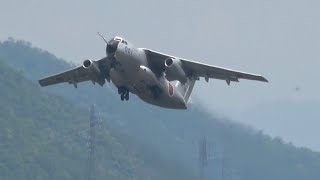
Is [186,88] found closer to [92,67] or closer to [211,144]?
[92,67]

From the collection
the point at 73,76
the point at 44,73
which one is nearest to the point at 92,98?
the point at 44,73

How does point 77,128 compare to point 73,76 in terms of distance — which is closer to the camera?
point 73,76

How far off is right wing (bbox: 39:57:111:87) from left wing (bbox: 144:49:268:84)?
6.87 ft

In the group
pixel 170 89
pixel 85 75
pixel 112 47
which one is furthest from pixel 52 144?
pixel 112 47

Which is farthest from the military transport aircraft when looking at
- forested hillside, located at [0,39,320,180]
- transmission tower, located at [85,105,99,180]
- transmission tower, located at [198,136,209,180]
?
transmission tower, located at [85,105,99,180]

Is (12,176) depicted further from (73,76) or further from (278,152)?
(73,76)

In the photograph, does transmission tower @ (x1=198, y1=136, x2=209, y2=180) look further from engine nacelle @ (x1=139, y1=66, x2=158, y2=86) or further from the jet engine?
engine nacelle @ (x1=139, y1=66, x2=158, y2=86)

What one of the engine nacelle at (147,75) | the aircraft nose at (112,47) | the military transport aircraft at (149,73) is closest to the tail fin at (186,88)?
the military transport aircraft at (149,73)

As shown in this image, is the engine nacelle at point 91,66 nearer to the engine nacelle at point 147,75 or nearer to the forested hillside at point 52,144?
the engine nacelle at point 147,75

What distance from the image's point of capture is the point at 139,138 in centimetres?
9825

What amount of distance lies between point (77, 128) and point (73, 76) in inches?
1829

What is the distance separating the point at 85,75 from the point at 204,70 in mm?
5803

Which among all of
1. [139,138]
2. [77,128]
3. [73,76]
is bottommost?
[77,128]

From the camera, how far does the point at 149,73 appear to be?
6159 centimetres
